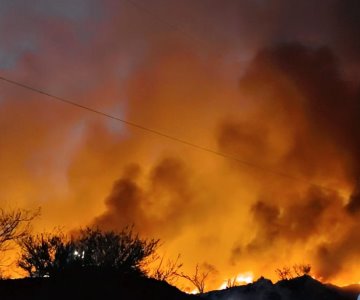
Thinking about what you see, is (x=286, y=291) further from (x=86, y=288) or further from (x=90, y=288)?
(x=86, y=288)

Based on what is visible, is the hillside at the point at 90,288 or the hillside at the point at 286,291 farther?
the hillside at the point at 286,291

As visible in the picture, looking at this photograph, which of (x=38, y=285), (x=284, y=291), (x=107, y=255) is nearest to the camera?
(x=38, y=285)

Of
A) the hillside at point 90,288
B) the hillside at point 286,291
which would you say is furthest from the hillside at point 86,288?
the hillside at point 286,291

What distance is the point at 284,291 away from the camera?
4956cm

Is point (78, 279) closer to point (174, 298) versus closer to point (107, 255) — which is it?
point (174, 298)

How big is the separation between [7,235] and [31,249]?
2.72 metres

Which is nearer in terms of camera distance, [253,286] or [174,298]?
[174,298]

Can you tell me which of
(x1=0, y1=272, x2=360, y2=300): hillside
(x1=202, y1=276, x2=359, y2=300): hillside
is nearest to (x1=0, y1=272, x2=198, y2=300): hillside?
(x1=0, y1=272, x2=360, y2=300): hillside

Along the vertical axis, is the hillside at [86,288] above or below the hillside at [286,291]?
below

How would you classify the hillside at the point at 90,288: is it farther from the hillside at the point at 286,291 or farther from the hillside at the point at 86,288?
the hillside at the point at 286,291

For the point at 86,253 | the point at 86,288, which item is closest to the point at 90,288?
the point at 86,288

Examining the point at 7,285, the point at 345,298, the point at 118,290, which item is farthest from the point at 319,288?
the point at 7,285

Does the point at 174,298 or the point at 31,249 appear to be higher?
the point at 31,249

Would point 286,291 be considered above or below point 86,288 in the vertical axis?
above
